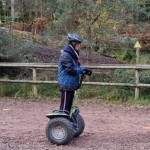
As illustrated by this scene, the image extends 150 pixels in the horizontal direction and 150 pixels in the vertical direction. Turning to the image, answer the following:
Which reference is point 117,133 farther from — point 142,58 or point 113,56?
point 113,56

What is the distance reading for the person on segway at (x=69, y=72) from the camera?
6480 mm

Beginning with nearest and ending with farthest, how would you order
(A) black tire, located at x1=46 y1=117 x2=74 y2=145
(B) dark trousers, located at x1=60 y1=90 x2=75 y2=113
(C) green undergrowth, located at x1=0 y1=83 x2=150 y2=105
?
(A) black tire, located at x1=46 y1=117 x2=74 y2=145 < (B) dark trousers, located at x1=60 y1=90 x2=75 y2=113 < (C) green undergrowth, located at x1=0 y1=83 x2=150 y2=105

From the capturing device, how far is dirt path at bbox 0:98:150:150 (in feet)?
21.1

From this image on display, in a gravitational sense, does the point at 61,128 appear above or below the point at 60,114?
below

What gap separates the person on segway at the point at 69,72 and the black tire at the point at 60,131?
256 millimetres

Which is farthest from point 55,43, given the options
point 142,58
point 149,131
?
point 149,131

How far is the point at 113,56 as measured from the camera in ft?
56.8

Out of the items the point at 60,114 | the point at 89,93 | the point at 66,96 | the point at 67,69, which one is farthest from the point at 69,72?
the point at 89,93

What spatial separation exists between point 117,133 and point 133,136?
0.36 m

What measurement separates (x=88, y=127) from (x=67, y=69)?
6.30 ft

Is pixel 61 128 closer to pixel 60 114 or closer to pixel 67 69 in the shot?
pixel 60 114

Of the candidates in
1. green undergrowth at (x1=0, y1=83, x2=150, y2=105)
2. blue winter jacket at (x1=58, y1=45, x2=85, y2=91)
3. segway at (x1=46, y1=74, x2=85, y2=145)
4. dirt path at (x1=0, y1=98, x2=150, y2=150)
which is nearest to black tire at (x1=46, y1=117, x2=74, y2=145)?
segway at (x1=46, y1=74, x2=85, y2=145)

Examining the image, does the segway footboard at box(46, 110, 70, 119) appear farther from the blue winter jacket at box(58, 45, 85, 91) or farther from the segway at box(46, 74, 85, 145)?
the blue winter jacket at box(58, 45, 85, 91)

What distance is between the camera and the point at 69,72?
6469mm
